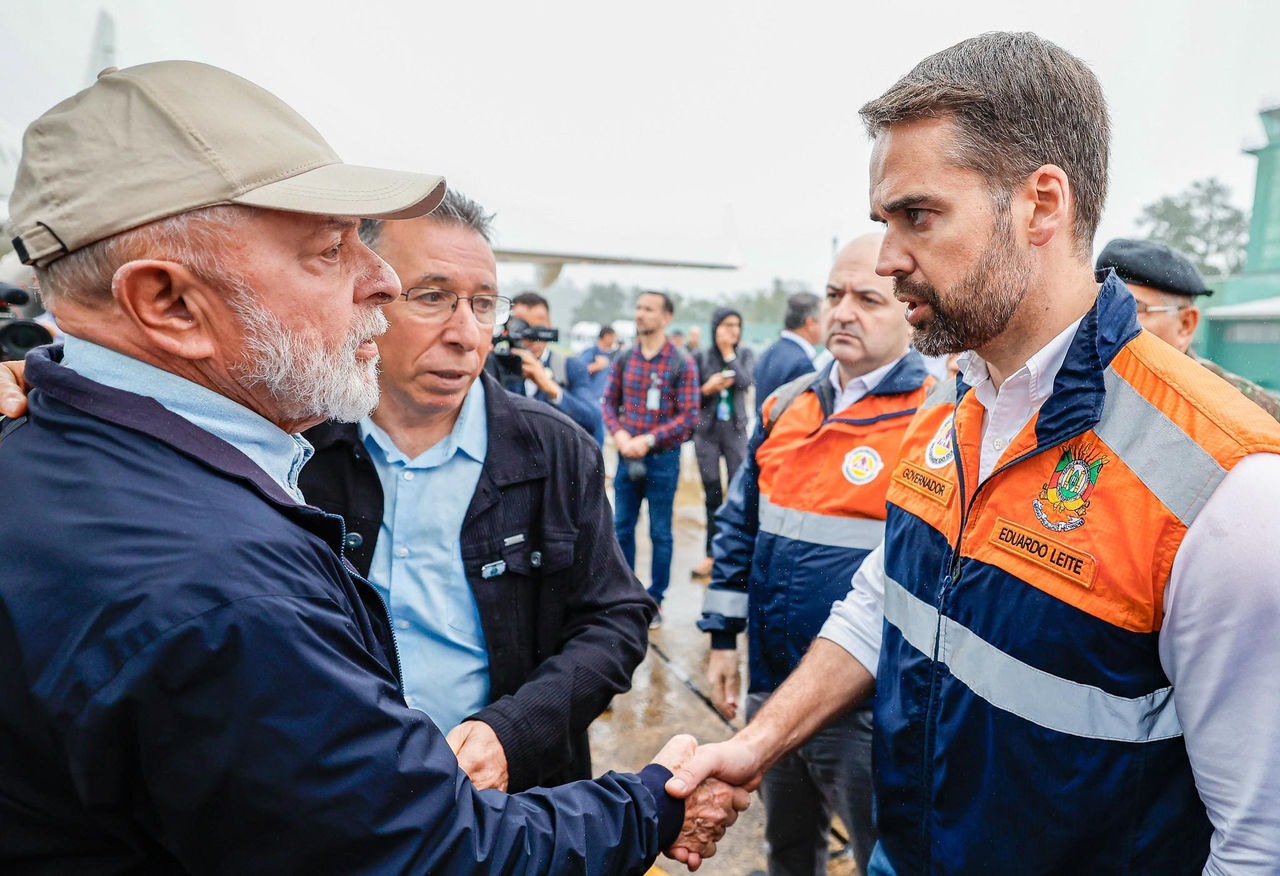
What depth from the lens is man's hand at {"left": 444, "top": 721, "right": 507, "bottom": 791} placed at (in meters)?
1.53

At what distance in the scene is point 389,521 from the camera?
183 centimetres

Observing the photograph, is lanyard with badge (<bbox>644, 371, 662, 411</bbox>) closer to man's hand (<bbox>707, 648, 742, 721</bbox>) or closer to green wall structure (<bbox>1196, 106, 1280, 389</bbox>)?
man's hand (<bbox>707, 648, 742, 721</bbox>)

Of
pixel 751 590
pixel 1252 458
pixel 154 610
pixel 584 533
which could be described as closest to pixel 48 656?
pixel 154 610

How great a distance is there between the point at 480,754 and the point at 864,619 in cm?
94

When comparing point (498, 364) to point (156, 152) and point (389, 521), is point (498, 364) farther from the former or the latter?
point (156, 152)

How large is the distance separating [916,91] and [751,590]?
179cm

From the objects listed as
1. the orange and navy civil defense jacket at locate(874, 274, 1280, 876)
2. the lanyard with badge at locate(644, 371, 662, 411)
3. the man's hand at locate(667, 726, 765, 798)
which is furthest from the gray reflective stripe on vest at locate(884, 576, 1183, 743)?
the lanyard with badge at locate(644, 371, 662, 411)

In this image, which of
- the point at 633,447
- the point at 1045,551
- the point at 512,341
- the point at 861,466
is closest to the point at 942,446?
the point at 1045,551

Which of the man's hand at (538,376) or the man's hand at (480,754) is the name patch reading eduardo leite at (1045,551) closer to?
the man's hand at (480,754)

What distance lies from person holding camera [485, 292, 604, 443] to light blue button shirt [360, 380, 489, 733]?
0.46m

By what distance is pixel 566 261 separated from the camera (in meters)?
12.1

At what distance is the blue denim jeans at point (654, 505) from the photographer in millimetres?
5426

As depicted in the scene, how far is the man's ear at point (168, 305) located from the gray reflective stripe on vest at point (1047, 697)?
130cm

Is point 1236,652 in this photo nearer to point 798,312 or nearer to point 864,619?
point 864,619
